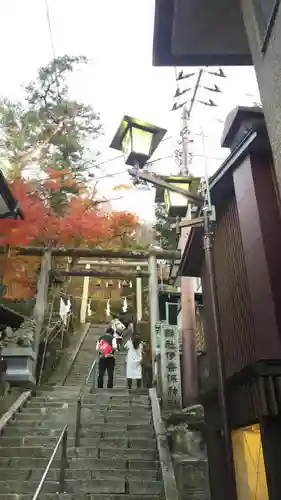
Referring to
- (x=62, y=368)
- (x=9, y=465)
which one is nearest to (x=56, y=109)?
(x=62, y=368)

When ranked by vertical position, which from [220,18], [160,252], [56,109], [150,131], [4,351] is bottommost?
[4,351]

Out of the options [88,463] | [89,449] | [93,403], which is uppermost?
[93,403]

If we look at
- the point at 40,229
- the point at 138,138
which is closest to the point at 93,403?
the point at 138,138

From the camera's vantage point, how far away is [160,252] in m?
19.1

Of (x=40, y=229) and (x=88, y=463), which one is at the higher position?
(x=40, y=229)

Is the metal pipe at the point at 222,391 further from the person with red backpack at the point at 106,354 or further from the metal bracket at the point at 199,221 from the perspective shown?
the person with red backpack at the point at 106,354

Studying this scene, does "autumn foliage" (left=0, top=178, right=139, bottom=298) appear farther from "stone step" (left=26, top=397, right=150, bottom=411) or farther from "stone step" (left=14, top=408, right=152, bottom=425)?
"stone step" (left=14, top=408, right=152, bottom=425)

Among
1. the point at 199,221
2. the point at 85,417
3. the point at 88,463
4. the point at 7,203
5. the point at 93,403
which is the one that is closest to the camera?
the point at 199,221

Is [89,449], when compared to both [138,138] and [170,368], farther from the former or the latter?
[138,138]

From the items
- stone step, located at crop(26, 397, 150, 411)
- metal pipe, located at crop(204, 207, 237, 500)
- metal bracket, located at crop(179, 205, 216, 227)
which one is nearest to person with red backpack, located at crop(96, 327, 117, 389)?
stone step, located at crop(26, 397, 150, 411)

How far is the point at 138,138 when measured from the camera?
21.8 feet

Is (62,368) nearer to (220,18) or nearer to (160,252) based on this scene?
(160,252)

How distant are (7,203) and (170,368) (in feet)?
23.5

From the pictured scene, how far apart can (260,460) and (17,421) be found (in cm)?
714
